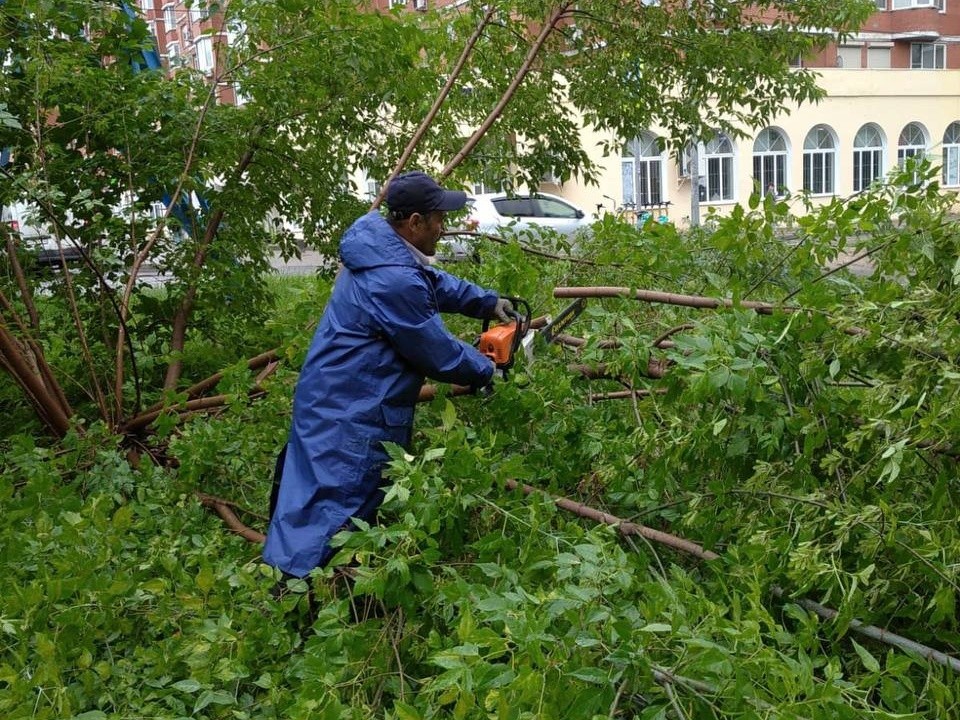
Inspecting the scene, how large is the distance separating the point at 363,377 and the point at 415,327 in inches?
9.6

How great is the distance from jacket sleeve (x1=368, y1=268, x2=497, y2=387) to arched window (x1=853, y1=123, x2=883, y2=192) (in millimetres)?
31490

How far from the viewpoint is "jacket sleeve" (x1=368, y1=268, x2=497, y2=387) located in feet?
8.90

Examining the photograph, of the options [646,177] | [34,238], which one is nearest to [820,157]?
[646,177]

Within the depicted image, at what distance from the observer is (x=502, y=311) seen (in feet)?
10.1

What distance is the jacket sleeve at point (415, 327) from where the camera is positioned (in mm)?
2713

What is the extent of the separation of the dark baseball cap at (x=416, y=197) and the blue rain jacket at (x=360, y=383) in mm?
87

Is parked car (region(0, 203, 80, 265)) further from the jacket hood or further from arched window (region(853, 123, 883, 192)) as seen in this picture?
arched window (region(853, 123, 883, 192))

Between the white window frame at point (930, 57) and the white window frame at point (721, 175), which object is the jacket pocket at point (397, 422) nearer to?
the white window frame at point (721, 175)

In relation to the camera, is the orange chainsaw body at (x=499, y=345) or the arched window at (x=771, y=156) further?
the arched window at (x=771, y=156)

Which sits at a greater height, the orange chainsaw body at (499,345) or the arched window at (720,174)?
the arched window at (720,174)

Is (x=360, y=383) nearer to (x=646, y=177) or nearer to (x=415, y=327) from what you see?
(x=415, y=327)

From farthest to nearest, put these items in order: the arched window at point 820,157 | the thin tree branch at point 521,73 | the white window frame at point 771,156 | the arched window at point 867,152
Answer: the arched window at point 867,152 < the arched window at point 820,157 < the white window frame at point 771,156 < the thin tree branch at point 521,73

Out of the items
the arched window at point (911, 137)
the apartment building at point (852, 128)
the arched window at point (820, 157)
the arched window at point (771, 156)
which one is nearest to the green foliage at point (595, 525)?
the apartment building at point (852, 128)

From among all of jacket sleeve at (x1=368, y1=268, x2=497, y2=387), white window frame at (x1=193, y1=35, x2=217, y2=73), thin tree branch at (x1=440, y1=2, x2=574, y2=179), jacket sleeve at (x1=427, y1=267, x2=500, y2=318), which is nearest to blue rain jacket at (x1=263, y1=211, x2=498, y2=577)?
jacket sleeve at (x1=368, y1=268, x2=497, y2=387)
